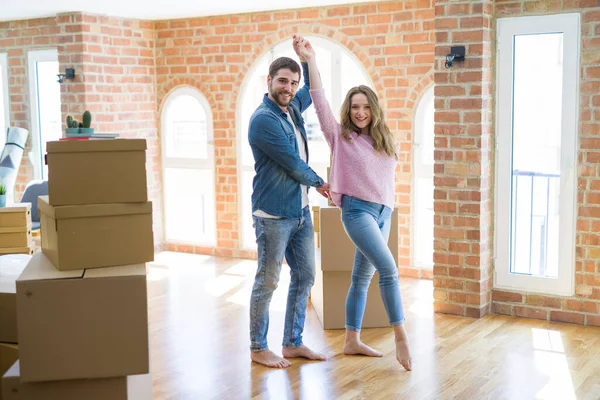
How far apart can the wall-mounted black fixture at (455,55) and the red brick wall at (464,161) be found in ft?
0.12

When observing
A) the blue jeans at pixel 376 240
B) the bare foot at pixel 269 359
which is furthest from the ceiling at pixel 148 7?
the bare foot at pixel 269 359

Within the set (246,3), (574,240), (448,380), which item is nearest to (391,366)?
(448,380)

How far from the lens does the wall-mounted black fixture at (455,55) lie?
4.80 metres

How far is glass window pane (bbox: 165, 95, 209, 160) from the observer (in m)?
7.30

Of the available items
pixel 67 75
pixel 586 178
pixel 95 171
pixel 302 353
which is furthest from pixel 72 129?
pixel 67 75

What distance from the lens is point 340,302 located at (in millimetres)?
4746

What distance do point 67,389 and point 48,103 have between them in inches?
204

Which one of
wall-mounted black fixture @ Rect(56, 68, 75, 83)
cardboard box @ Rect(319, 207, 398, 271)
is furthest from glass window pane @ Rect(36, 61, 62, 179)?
cardboard box @ Rect(319, 207, 398, 271)

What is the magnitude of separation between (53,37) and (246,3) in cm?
208

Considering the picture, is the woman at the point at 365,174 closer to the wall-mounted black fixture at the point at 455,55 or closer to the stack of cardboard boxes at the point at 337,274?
the stack of cardboard boxes at the point at 337,274

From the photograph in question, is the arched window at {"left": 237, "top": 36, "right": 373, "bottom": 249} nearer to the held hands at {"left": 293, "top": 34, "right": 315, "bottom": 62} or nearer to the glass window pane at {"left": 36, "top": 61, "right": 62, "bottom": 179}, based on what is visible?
the glass window pane at {"left": 36, "top": 61, "right": 62, "bottom": 179}

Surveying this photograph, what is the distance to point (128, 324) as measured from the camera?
2.79 m

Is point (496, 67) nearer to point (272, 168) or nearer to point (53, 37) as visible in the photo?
point (272, 168)

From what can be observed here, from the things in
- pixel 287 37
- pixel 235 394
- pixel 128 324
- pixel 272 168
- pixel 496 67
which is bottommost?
pixel 235 394
